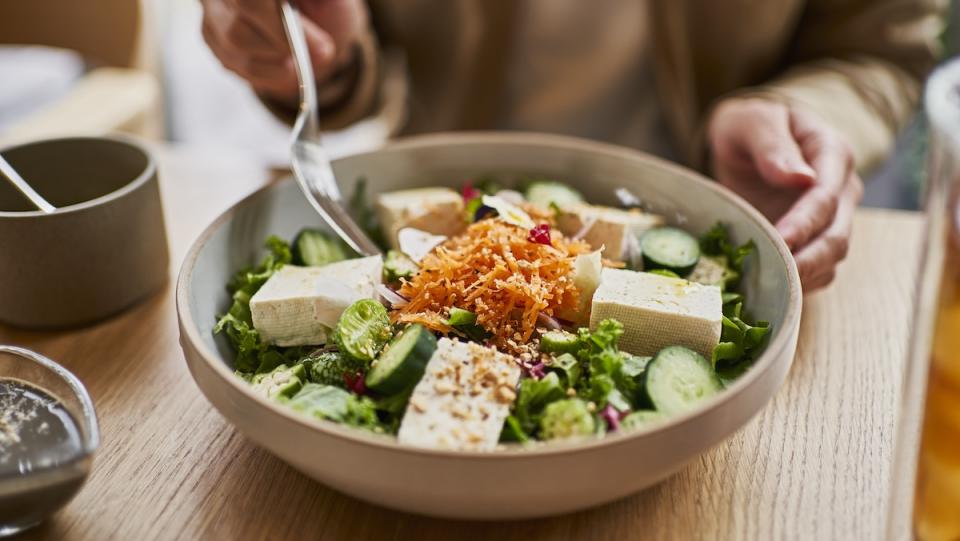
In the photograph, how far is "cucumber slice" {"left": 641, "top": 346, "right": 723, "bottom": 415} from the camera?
1229 millimetres

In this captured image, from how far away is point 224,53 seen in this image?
6.48 feet

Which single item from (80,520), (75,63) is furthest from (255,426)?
(75,63)

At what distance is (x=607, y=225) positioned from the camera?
1.69m

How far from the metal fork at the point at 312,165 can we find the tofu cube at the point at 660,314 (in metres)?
0.55

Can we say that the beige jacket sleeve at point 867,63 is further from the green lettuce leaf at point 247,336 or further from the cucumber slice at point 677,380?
the green lettuce leaf at point 247,336

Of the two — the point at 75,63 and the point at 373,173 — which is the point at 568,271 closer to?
the point at 373,173

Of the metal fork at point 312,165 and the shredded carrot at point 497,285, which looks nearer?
the shredded carrot at point 497,285

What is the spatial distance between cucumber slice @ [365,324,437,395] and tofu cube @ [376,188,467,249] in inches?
19.9

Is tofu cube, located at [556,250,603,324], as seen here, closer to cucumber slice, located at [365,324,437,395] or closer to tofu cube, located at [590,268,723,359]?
tofu cube, located at [590,268,723,359]

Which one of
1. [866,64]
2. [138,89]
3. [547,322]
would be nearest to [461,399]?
[547,322]

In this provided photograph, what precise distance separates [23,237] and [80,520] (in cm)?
60

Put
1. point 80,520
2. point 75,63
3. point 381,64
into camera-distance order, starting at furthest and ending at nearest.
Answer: point 75,63 → point 381,64 → point 80,520

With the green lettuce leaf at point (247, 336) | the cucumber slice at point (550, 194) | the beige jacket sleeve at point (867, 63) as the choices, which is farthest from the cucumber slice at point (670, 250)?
the beige jacket sleeve at point (867, 63)

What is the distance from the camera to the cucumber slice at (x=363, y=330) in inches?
52.4
